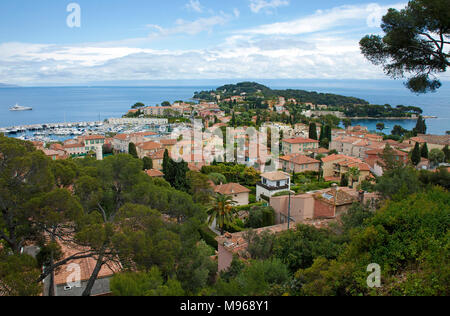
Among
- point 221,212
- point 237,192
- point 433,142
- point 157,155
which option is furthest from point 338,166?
point 433,142

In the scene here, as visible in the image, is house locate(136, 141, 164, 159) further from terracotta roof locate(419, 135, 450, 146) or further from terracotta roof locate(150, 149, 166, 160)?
terracotta roof locate(419, 135, 450, 146)

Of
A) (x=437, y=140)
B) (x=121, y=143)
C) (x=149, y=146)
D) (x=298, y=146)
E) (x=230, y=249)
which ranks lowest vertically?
(x=121, y=143)

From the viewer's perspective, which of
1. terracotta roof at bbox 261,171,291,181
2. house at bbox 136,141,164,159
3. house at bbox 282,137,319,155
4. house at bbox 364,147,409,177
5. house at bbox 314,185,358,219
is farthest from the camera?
house at bbox 282,137,319,155

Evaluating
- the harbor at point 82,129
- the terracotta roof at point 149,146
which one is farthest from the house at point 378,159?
the harbor at point 82,129

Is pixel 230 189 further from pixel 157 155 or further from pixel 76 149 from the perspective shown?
pixel 76 149

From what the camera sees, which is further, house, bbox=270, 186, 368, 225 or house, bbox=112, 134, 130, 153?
house, bbox=112, 134, 130, 153

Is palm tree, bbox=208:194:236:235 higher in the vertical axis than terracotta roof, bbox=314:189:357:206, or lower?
lower

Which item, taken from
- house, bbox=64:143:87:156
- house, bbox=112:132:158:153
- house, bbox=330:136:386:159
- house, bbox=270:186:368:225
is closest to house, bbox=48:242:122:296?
house, bbox=270:186:368:225

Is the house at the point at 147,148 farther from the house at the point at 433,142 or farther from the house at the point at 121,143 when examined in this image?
the house at the point at 433,142

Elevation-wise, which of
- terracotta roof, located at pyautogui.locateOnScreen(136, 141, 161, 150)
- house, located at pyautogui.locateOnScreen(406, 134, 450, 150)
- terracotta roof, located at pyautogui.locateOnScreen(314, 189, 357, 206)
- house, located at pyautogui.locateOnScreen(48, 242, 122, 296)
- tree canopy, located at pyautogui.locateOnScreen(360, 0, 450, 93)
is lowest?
Result: house, located at pyautogui.locateOnScreen(48, 242, 122, 296)
